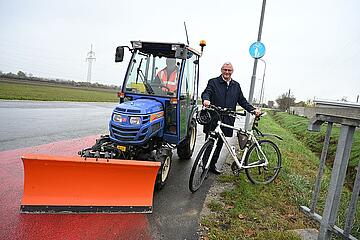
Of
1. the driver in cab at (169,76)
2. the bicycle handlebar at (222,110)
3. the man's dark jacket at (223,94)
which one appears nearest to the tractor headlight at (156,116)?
the driver in cab at (169,76)

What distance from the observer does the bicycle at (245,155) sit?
487 cm

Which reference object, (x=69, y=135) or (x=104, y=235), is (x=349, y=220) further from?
(x=69, y=135)

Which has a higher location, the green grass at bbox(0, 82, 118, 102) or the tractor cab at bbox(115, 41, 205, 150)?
the tractor cab at bbox(115, 41, 205, 150)

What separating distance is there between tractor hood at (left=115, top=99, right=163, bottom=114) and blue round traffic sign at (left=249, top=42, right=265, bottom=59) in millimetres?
4993

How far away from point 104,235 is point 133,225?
0.38 metres

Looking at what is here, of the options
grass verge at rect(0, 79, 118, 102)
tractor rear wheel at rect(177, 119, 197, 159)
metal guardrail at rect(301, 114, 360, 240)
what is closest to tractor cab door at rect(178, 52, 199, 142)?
tractor rear wheel at rect(177, 119, 197, 159)

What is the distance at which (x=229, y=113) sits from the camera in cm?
513

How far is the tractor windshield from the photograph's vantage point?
5.14 m

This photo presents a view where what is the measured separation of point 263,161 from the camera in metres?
5.32

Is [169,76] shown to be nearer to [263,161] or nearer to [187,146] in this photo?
[187,146]

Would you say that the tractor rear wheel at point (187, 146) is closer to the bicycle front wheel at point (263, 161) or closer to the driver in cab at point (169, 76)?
the driver in cab at point (169, 76)

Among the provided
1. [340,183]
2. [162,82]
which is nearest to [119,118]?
[162,82]

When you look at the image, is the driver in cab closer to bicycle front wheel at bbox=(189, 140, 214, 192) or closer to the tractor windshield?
the tractor windshield

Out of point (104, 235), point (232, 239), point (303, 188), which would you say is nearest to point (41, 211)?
point (104, 235)
